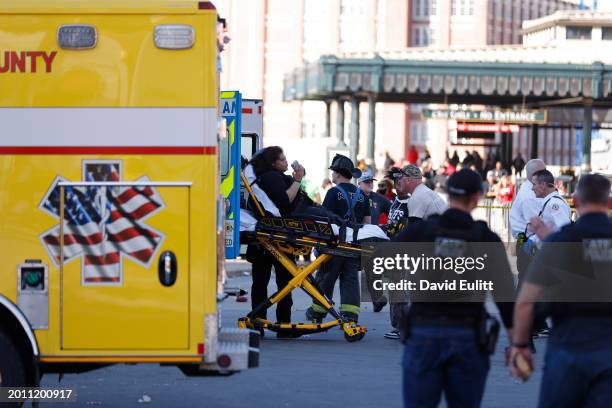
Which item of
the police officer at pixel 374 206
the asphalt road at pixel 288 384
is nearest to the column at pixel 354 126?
the police officer at pixel 374 206

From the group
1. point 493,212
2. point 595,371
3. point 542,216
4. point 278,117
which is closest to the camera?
point 595,371

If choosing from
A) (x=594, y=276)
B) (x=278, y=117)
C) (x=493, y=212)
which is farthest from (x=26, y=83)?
(x=278, y=117)

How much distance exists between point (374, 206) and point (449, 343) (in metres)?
11.2

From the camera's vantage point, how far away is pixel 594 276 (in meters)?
6.84

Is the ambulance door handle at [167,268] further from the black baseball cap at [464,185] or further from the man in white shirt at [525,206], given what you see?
the man in white shirt at [525,206]

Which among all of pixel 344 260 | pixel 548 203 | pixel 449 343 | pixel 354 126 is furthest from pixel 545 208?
pixel 354 126

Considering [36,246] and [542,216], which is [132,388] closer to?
[36,246]

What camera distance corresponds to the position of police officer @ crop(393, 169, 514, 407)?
6695mm

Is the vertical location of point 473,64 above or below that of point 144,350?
above

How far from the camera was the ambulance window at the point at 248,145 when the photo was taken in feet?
60.3

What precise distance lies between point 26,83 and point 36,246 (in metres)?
0.96

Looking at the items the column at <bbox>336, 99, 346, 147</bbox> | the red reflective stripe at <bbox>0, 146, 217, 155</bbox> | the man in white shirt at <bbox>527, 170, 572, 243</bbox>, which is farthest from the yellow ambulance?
the column at <bbox>336, 99, 346, 147</bbox>

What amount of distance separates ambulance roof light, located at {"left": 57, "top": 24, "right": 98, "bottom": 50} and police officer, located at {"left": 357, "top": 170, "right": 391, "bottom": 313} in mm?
8638

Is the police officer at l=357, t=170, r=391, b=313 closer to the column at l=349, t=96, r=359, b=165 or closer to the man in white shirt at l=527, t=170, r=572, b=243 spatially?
the man in white shirt at l=527, t=170, r=572, b=243
